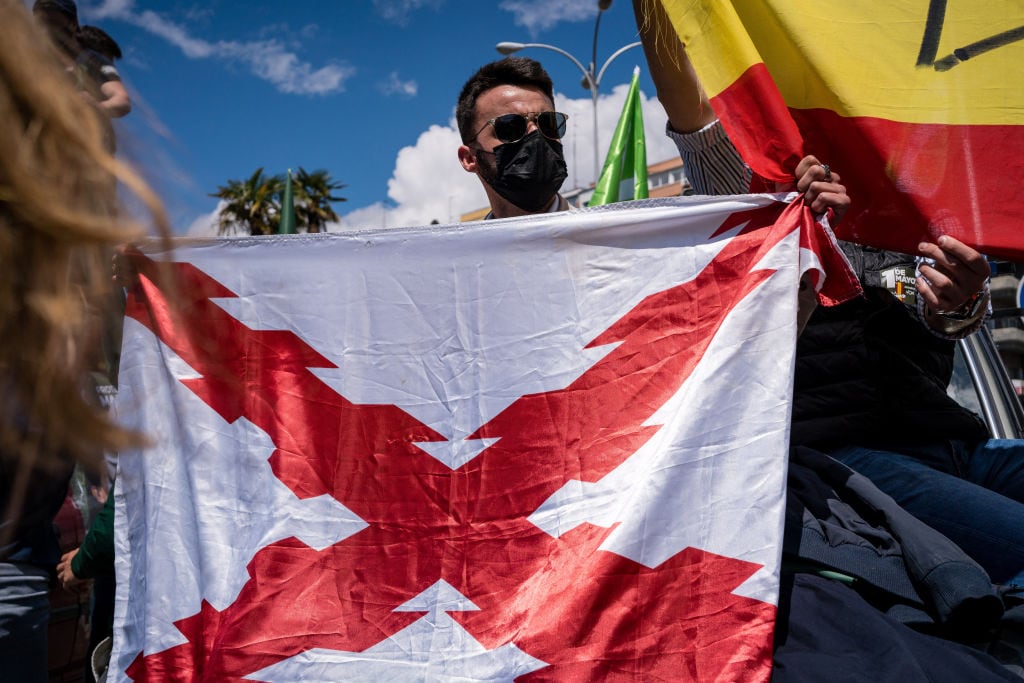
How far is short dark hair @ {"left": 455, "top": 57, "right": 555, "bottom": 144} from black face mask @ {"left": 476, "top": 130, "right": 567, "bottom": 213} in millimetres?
296

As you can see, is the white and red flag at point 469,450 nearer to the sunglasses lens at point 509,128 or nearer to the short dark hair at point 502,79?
the sunglasses lens at point 509,128

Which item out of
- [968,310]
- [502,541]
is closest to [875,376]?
[968,310]

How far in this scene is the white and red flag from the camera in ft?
5.82

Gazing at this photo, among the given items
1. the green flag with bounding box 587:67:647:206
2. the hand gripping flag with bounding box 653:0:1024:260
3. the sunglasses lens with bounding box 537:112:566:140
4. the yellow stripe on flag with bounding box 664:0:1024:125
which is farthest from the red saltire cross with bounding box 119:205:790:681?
the green flag with bounding box 587:67:647:206

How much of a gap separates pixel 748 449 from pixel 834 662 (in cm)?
49

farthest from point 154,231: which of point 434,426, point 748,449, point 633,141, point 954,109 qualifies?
point 633,141

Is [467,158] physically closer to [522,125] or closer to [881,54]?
Result: [522,125]

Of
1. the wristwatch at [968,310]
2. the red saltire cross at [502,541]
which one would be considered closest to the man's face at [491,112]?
the red saltire cross at [502,541]

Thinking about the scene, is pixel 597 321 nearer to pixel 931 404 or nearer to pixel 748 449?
pixel 748 449

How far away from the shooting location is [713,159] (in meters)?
2.56

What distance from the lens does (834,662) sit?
1603 millimetres

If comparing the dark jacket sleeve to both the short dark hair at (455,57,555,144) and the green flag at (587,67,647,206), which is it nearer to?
the short dark hair at (455,57,555,144)

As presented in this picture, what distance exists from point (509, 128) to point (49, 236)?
2.22 metres

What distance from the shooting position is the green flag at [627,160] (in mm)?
6281
